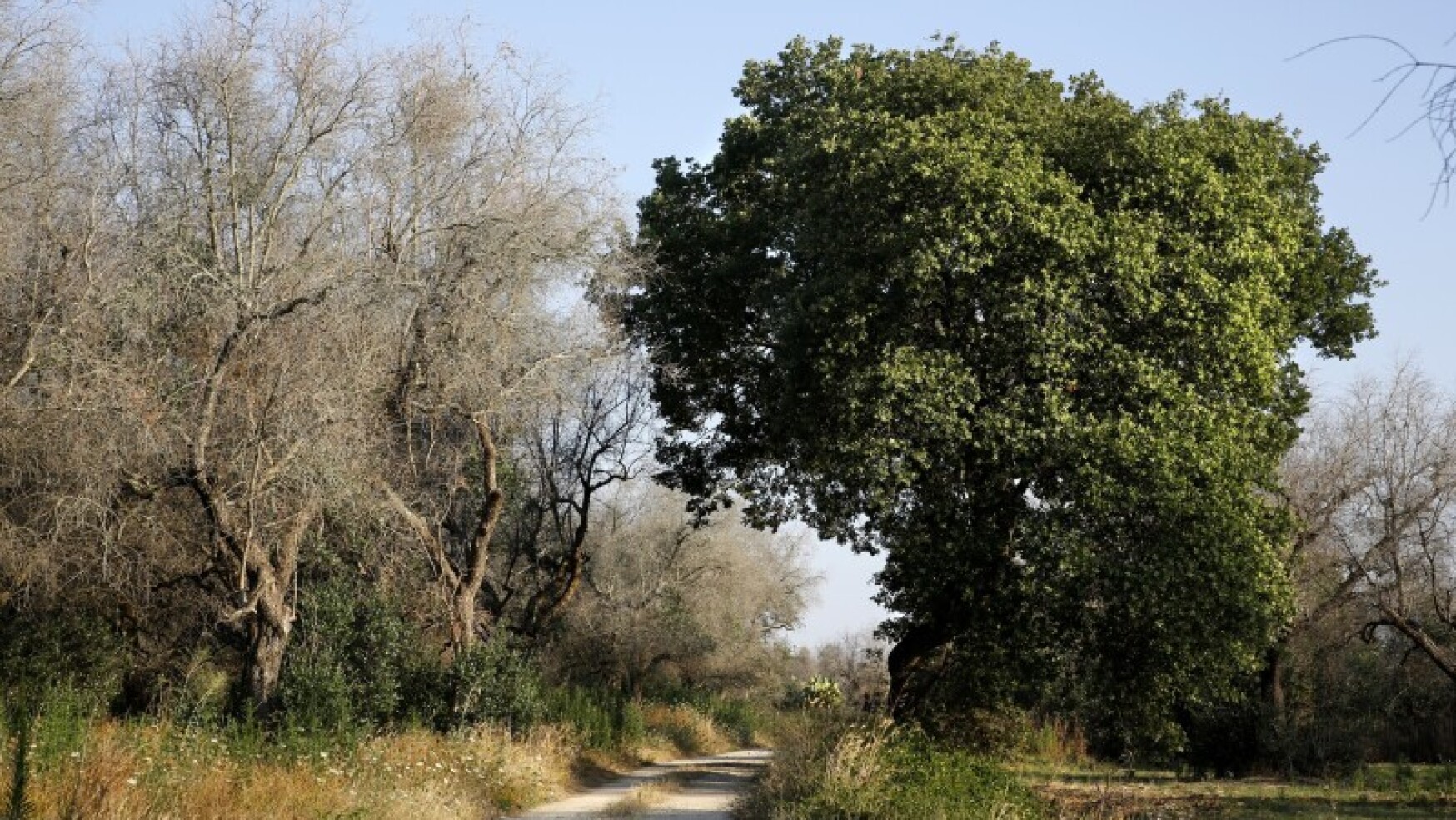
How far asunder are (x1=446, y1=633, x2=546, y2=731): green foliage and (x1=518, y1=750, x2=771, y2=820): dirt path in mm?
1842

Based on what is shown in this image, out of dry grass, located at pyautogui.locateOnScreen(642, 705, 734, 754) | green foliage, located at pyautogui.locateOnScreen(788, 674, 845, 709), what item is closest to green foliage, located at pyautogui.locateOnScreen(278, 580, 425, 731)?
green foliage, located at pyautogui.locateOnScreen(788, 674, 845, 709)

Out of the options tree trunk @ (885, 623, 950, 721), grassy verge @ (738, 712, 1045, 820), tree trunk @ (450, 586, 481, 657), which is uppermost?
tree trunk @ (450, 586, 481, 657)

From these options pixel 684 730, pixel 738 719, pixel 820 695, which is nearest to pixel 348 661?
pixel 820 695

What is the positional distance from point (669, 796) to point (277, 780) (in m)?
8.27

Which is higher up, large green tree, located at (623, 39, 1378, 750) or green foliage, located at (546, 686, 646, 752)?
large green tree, located at (623, 39, 1378, 750)

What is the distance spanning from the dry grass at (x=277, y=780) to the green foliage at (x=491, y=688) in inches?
70.5

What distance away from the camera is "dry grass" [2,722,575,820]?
9.50m

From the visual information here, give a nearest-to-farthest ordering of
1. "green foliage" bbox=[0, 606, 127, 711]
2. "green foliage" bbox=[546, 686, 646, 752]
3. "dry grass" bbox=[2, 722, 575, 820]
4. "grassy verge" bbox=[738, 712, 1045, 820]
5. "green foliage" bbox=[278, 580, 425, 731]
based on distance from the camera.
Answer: "dry grass" bbox=[2, 722, 575, 820] → "grassy verge" bbox=[738, 712, 1045, 820] → "green foliage" bbox=[278, 580, 425, 731] → "green foliage" bbox=[0, 606, 127, 711] → "green foliage" bbox=[546, 686, 646, 752]

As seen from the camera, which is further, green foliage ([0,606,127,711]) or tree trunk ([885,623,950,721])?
tree trunk ([885,623,950,721])

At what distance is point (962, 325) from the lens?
20.5 meters

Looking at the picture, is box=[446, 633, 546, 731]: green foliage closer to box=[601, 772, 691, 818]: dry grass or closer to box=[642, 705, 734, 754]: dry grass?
box=[601, 772, 691, 818]: dry grass

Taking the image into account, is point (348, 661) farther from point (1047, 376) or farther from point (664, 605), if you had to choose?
point (664, 605)

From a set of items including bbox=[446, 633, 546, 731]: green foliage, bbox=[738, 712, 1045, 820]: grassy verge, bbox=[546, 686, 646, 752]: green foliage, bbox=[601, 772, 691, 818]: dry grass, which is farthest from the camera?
bbox=[546, 686, 646, 752]: green foliage

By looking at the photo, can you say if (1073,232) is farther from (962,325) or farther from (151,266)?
(151,266)
